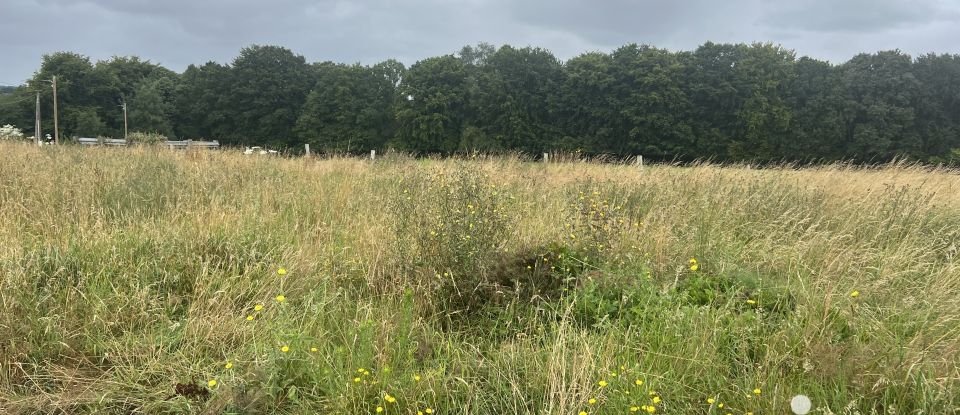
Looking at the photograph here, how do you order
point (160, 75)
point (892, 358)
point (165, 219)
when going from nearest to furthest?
point (892, 358) → point (165, 219) → point (160, 75)

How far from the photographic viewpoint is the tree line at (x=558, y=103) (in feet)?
134

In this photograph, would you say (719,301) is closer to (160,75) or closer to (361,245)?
(361,245)

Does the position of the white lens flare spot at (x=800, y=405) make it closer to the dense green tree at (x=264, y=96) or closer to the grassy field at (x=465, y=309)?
the grassy field at (x=465, y=309)

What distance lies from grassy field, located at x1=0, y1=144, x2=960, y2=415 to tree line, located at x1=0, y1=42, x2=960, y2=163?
108ft

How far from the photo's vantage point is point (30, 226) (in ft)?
14.4

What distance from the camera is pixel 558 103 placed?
45.9m

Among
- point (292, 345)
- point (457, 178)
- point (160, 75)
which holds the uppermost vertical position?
point (160, 75)

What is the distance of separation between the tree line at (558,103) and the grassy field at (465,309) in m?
32.8

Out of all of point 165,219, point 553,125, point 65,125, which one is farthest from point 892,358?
point 65,125

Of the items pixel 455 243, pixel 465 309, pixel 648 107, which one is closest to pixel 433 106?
pixel 648 107

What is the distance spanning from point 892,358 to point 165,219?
5.17m

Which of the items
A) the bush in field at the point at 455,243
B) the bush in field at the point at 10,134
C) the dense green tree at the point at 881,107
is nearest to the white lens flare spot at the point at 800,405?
the bush in field at the point at 455,243

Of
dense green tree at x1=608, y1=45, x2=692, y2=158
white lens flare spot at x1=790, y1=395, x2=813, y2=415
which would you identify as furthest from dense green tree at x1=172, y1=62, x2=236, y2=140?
white lens flare spot at x1=790, y1=395, x2=813, y2=415

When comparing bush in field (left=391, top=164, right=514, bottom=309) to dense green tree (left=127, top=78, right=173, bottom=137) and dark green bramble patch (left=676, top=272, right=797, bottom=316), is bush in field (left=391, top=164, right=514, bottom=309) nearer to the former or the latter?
dark green bramble patch (left=676, top=272, right=797, bottom=316)
